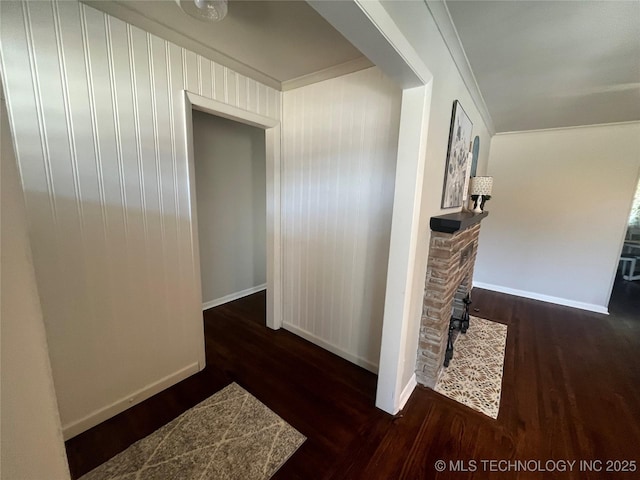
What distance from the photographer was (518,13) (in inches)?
50.7

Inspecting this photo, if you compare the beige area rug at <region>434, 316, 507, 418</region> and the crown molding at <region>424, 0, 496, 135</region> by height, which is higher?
the crown molding at <region>424, 0, 496, 135</region>

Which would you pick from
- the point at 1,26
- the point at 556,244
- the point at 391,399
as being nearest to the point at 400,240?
the point at 391,399

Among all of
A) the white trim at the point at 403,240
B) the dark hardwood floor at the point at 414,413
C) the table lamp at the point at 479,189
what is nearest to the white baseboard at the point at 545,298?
the dark hardwood floor at the point at 414,413

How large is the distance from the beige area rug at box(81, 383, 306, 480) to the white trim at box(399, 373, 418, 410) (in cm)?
72

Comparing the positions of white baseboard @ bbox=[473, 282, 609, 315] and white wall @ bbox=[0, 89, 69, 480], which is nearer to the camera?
white wall @ bbox=[0, 89, 69, 480]

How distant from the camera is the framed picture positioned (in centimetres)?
176

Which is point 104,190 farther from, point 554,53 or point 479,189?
point 479,189

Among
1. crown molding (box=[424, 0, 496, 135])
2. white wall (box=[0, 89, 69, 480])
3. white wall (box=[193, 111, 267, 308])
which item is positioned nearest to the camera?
white wall (box=[0, 89, 69, 480])

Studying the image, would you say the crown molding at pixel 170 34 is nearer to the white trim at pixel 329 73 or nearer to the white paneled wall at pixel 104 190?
the white paneled wall at pixel 104 190

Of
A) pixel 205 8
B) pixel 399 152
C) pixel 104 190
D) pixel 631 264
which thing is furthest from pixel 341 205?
pixel 631 264

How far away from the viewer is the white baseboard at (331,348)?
206cm

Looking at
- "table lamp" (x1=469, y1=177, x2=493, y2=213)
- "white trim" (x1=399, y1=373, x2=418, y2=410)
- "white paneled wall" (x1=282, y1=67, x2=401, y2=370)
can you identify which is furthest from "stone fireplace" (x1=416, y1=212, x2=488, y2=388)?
"table lamp" (x1=469, y1=177, x2=493, y2=213)

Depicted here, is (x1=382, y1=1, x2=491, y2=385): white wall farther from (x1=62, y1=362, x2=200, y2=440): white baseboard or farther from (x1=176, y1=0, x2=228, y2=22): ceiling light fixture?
(x1=62, y1=362, x2=200, y2=440): white baseboard

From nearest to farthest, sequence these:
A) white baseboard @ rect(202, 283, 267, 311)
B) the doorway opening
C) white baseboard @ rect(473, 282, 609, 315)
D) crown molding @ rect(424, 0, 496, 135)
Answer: crown molding @ rect(424, 0, 496, 135), white baseboard @ rect(202, 283, 267, 311), white baseboard @ rect(473, 282, 609, 315), the doorway opening
